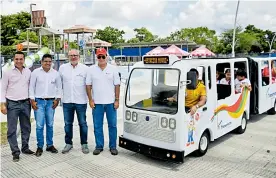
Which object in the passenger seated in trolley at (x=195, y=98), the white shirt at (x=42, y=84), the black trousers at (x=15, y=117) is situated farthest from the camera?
the white shirt at (x=42, y=84)

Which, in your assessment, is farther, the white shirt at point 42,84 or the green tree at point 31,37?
the green tree at point 31,37

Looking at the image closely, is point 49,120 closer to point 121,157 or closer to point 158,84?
point 121,157

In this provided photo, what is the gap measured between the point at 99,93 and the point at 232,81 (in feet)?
9.99

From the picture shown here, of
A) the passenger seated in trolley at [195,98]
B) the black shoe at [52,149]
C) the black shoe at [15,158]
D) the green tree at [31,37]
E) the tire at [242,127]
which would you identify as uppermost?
the green tree at [31,37]

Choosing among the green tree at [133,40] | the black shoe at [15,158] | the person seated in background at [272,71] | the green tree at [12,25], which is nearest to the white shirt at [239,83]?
the person seated in background at [272,71]

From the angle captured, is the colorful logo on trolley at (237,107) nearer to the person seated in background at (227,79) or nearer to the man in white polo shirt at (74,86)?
the person seated in background at (227,79)

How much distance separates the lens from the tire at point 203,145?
5.50 m

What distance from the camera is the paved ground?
4.79 metres

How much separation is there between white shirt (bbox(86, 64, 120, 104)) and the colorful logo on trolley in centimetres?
213

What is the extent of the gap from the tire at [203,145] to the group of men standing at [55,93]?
1.63 m

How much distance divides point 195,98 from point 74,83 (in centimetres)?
224

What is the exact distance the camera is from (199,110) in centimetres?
530

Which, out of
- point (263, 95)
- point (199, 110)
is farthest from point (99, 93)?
point (263, 95)

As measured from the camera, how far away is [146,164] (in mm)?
5223
